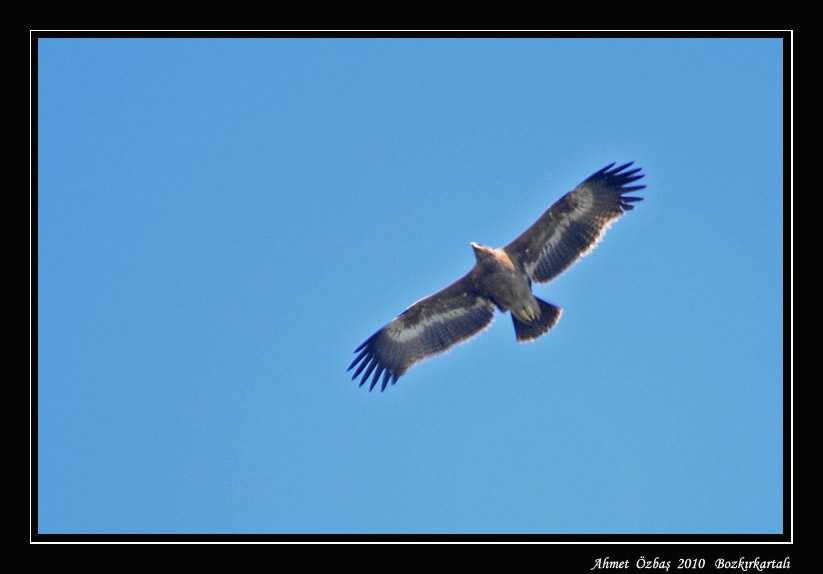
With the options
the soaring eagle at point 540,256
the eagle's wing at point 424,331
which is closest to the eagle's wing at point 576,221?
the soaring eagle at point 540,256

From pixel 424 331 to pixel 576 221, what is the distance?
8.13ft

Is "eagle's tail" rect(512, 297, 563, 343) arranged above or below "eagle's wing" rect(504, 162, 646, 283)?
below

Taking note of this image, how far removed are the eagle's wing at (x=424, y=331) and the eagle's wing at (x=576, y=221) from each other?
2.95 feet

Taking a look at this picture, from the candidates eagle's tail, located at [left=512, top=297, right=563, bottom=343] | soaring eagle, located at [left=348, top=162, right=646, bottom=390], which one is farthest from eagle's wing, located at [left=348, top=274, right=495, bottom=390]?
eagle's tail, located at [left=512, top=297, right=563, bottom=343]

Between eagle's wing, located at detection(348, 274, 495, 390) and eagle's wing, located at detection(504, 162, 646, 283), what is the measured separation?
898 mm

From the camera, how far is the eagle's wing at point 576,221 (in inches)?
466

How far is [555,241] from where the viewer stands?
39.3 ft

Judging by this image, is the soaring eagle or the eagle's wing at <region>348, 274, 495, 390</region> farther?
the eagle's wing at <region>348, 274, 495, 390</region>

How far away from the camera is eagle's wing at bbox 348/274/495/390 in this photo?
12305mm

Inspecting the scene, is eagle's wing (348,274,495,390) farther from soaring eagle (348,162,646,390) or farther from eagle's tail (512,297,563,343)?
eagle's tail (512,297,563,343)

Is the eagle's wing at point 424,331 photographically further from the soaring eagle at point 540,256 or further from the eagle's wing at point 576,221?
the eagle's wing at point 576,221
